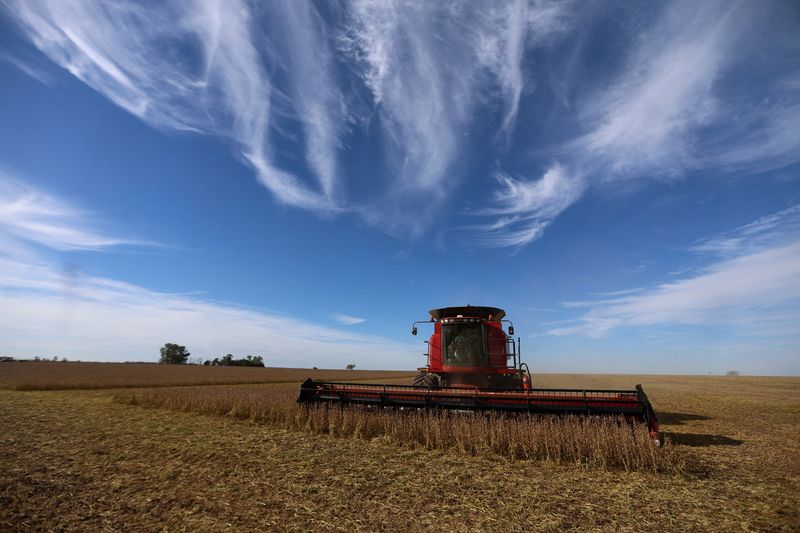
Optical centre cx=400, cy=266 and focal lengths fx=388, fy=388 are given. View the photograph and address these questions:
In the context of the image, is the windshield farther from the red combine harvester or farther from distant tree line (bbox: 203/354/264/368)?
distant tree line (bbox: 203/354/264/368)

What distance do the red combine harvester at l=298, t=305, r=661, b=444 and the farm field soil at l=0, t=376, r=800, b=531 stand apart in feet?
4.93

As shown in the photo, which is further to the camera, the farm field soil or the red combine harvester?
the red combine harvester

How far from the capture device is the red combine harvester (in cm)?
771

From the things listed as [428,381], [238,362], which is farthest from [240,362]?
[428,381]

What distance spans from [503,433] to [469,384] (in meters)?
3.51

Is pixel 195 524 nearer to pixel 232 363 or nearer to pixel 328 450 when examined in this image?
pixel 328 450

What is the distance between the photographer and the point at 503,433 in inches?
269

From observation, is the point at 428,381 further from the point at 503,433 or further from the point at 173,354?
the point at 173,354

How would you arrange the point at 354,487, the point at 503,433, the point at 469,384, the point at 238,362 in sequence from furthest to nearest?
the point at 238,362
the point at 469,384
the point at 503,433
the point at 354,487

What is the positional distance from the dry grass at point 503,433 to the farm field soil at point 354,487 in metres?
0.34

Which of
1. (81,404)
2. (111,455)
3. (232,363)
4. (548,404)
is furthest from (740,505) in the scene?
(232,363)

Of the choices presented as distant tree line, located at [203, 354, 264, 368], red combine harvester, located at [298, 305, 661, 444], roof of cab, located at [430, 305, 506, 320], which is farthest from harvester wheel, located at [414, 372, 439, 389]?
distant tree line, located at [203, 354, 264, 368]

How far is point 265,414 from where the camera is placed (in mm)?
10203

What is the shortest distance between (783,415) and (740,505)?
38.0ft
